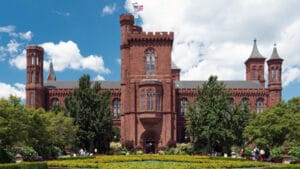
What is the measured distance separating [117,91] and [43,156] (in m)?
32.5

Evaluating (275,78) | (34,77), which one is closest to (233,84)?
(275,78)

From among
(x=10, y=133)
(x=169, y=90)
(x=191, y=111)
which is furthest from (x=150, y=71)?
(x=10, y=133)

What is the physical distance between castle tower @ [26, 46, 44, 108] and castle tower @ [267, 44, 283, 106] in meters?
40.2

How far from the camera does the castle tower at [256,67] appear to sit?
81000mm

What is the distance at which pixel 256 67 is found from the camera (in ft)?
268

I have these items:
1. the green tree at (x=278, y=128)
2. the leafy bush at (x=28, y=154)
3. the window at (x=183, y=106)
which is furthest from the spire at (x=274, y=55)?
the leafy bush at (x=28, y=154)

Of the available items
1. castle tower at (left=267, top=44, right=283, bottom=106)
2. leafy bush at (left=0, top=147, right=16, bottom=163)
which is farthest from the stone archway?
leafy bush at (left=0, top=147, right=16, bottom=163)

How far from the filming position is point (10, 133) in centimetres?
3048

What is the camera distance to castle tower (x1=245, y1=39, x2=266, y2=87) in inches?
3189

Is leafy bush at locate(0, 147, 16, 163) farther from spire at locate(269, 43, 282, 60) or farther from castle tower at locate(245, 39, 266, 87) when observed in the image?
castle tower at locate(245, 39, 266, 87)

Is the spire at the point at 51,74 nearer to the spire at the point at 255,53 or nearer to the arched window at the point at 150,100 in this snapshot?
the arched window at the point at 150,100

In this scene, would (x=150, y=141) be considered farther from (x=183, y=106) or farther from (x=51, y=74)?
(x=51, y=74)

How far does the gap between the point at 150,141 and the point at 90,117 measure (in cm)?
1228

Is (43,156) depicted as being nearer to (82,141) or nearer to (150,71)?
(82,141)
